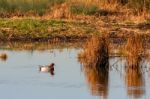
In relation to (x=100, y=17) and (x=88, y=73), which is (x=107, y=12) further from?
(x=88, y=73)

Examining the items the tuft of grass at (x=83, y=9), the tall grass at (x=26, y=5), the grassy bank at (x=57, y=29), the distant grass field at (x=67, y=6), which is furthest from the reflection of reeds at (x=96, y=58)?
the tall grass at (x=26, y=5)

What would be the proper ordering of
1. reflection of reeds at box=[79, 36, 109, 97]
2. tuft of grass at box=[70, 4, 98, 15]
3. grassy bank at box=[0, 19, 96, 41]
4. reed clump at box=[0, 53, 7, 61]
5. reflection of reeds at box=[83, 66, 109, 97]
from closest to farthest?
reflection of reeds at box=[83, 66, 109, 97] < reflection of reeds at box=[79, 36, 109, 97] < reed clump at box=[0, 53, 7, 61] < grassy bank at box=[0, 19, 96, 41] < tuft of grass at box=[70, 4, 98, 15]

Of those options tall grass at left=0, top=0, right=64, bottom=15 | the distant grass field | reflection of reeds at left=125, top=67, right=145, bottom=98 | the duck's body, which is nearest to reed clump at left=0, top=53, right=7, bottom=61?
the duck's body

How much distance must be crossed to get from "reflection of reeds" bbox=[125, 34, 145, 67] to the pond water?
1.19 ft

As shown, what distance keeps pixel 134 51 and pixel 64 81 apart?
8.79ft

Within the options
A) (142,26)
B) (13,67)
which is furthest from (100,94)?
(142,26)

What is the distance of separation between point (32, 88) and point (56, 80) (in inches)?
58.2

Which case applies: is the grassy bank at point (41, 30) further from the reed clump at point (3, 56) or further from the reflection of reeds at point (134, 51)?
the reflection of reeds at point (134, 51)

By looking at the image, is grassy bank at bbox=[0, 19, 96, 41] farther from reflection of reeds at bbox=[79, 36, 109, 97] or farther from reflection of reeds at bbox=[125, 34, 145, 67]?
reflection of reeds at bbox=[125, 34, 145, 67]

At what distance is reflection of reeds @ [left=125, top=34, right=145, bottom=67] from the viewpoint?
72.5ft

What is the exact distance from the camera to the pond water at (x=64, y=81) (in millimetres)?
18516

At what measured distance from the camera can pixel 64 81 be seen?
20438mm

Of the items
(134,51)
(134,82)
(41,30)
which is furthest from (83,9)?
(134,82)

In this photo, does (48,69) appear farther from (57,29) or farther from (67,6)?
(67,6)
